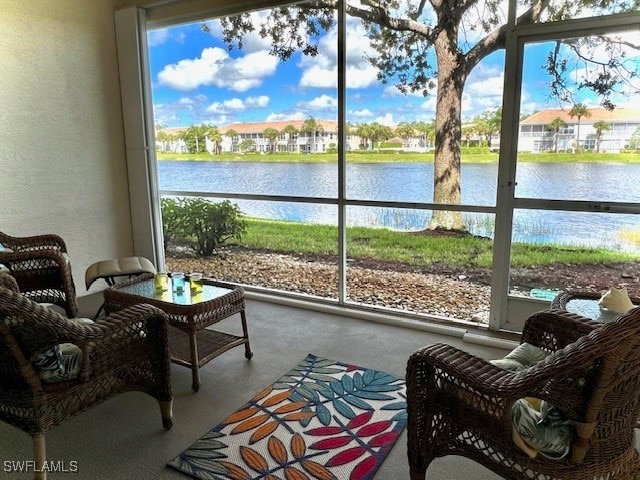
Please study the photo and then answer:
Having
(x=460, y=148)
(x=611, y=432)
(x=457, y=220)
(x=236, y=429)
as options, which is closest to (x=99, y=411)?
(x=236, y=429)

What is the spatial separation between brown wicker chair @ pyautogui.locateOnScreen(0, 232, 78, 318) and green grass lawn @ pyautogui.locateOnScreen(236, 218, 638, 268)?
1708 mm

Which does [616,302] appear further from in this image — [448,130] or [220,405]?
[220,405]

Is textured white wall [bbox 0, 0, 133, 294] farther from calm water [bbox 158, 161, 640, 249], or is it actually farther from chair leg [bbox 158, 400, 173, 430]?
chair leg [bbox 158, 400, 173, 430]

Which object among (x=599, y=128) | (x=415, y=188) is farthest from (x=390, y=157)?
(x=599, y=128)

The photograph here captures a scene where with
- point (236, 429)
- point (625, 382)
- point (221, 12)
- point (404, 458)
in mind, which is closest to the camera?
point (625, 382)

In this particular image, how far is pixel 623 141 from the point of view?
2830mm

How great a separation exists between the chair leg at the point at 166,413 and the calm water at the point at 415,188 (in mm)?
2218

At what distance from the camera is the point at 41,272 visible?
342 cm

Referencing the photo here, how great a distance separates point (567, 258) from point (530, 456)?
2130 millimetres

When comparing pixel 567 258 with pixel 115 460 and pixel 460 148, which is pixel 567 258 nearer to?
pixel 460 148

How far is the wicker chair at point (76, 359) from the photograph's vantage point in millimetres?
1668

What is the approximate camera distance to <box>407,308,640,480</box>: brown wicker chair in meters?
1.24

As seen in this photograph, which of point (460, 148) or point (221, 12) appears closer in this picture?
point (460, 148)

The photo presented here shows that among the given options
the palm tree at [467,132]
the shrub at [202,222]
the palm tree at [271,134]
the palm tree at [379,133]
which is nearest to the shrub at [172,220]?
the shrub at [202,222]
